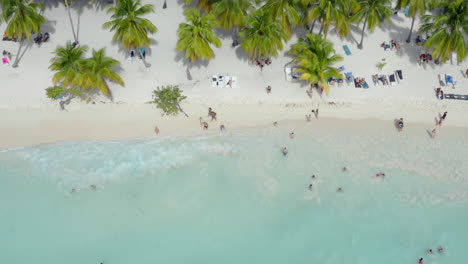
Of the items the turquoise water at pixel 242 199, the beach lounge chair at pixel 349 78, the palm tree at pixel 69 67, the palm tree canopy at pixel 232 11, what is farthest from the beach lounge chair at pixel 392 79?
the palm tree at pixel 69 67

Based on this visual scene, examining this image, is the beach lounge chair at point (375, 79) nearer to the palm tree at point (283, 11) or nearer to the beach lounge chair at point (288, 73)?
the beach lounge chair at point (288, 73)

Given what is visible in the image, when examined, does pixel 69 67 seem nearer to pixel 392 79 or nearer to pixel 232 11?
pixel 232 11

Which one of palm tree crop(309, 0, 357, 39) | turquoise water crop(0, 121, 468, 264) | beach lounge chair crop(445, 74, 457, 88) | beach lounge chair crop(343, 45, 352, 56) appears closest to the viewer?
turquoise water crop(0, 121, 468, 264)

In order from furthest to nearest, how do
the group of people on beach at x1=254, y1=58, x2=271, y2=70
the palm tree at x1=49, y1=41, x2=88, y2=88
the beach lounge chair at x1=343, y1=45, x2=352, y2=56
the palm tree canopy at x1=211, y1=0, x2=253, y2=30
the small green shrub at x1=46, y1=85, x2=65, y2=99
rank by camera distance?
the beach lounge chair at x1=343, y1=45, x2=352, y2=56 → the group of people on beach at x1=254, y1=58, x2=271, y2=70 → the palm tree canopy at x1=211, y1=0, x2=253, y2=30 → the small green shrub at x1=46, y1=85, x2=65, y2=99 → the palm tree at x1=49, y1=41, x2=88, y2=88

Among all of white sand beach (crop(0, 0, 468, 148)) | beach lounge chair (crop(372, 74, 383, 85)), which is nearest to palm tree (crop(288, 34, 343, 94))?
white sand beach (crop(0, 0, 468, 148))

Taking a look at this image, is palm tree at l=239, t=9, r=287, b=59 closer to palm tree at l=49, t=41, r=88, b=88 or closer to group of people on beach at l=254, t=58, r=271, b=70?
group of people on beach at l=254, t=58, r=271, b=70

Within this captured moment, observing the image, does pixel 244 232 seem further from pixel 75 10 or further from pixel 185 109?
pixel 75 10

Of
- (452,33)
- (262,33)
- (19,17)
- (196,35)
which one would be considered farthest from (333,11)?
(19,17)
